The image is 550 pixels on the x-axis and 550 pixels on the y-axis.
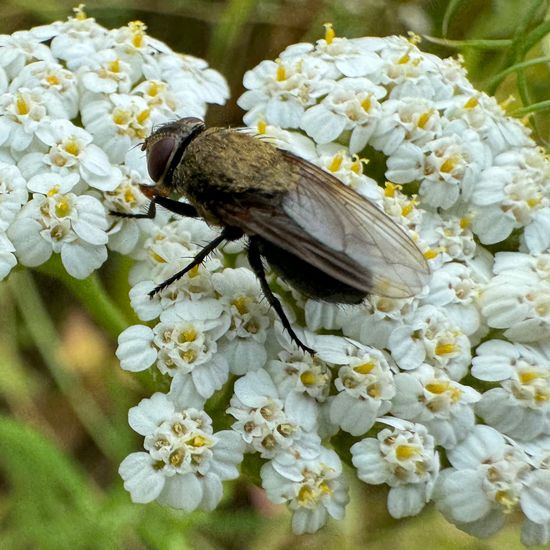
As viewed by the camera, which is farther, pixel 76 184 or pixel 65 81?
pixel 65 81

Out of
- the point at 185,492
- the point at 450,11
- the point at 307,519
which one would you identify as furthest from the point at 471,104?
the point at 185,492

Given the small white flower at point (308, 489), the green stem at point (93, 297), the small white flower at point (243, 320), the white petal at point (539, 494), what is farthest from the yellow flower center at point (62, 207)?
the white petal at point (539, 494)

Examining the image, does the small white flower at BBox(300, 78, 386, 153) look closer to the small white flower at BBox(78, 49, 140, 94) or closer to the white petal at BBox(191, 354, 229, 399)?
the small white flower at BBox(78, 49, 140, 94)

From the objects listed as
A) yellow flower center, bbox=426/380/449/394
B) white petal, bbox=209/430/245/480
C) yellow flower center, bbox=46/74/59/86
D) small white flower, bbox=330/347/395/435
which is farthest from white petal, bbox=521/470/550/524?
yellow flower center, bbox=46/74/59/86

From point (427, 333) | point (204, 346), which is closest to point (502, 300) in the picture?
point (427, 333)

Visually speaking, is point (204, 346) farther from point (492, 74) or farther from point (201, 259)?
point (492, 74)

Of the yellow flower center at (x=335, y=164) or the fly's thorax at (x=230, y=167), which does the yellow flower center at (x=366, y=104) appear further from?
the fly's thorax at (x=230, y=167)

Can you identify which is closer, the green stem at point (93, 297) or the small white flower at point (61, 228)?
the small white flower at point (61, 228)
